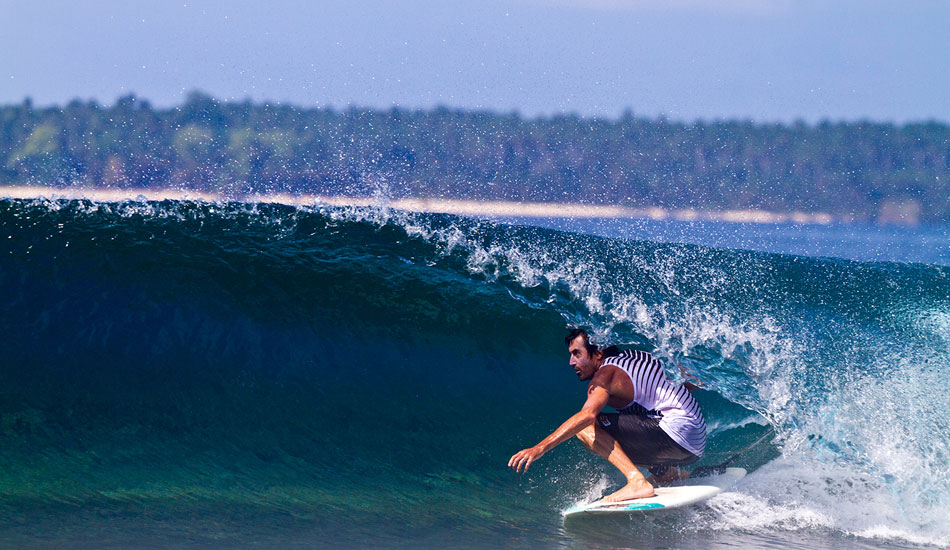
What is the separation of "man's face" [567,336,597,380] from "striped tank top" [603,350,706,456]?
8.2 inches

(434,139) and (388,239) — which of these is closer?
(388,239)

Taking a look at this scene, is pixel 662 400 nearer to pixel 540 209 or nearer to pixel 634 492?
pixel 634 492

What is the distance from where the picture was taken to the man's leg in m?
4.57

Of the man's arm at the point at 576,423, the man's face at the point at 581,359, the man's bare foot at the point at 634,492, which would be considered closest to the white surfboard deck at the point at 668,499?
the man's bare foot at the point at 634,492

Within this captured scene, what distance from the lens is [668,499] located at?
181 inches

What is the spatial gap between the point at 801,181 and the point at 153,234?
226 feet

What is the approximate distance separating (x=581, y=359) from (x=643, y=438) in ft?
2.14

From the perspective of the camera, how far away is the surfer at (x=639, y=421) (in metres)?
4.55

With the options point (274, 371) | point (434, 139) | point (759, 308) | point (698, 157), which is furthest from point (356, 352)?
point (698, 157)

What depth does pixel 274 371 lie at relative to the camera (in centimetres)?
593

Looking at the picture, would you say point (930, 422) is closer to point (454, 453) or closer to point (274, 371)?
point (454, 453)

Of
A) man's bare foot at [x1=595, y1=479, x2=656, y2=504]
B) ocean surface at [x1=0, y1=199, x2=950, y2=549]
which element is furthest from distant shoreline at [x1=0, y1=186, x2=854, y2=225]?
man's bare foot at [x1=595, y1=479, x2=656, y2=504]

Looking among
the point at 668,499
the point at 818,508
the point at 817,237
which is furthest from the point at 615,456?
the point at 817,237

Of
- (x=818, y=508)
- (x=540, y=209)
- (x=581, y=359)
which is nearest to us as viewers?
(x=581, y=359)
